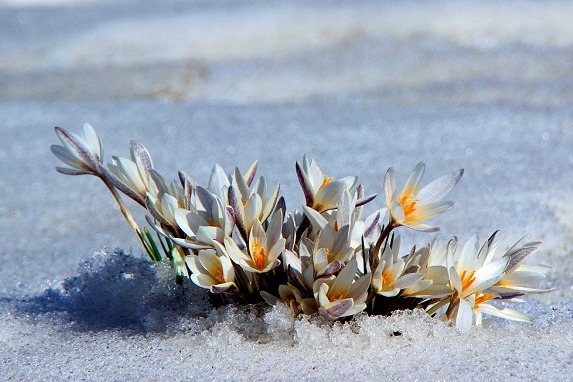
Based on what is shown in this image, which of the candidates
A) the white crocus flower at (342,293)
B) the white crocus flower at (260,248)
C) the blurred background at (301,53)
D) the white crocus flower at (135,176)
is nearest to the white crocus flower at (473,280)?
the white crocus flower at (342,293)

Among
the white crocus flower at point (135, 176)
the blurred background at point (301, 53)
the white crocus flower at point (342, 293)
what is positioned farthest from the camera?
the blurred background at point (301, 53)

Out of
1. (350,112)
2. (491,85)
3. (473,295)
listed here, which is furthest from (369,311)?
(491,85)

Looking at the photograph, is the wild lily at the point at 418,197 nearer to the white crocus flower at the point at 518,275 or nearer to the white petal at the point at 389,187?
the white petal at the point at 389,187

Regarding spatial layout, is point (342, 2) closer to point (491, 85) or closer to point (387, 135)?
point (491, 85)

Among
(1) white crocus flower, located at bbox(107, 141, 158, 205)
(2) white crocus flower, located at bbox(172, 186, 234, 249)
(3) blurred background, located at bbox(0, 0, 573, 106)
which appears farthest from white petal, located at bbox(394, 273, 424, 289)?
(3) blurred background, located at bbox(0, 0, 573, 106)

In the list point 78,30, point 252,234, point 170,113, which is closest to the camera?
point 252,234
